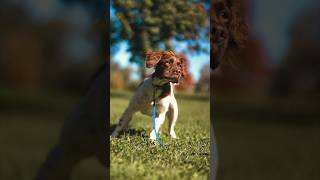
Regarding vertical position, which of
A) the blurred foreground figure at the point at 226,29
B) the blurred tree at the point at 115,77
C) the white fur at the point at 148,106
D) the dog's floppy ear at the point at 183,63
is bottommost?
the white fur at the point at 148,106

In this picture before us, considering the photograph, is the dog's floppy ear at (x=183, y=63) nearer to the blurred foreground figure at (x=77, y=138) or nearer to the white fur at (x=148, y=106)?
the white fur at (x=148, y=106)

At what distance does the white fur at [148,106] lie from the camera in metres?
4.03

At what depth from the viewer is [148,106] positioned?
407 cm

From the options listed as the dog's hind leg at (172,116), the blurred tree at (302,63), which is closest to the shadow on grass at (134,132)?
the dog's hind leg at (172,116)

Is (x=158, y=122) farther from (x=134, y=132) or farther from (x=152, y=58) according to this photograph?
(x=152, y=58)

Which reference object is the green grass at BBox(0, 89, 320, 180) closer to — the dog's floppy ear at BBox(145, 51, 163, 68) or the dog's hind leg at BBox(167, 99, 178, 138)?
the dog's hind leg at BBox(167, 99, 178, 138)

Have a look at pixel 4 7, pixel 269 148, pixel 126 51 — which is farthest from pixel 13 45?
pixel 269 148

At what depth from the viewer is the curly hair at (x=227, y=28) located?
3.93 metres

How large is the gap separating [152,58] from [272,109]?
3.55ft

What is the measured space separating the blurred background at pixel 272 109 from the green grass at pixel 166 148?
15 centimetres

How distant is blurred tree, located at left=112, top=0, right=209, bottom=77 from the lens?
12.8 feet

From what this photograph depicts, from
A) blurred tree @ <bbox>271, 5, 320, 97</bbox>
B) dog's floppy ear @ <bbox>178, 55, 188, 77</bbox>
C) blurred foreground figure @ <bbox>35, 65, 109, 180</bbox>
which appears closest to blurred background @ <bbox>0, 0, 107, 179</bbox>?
blurred foreground figure @ <bbox>35, 65, 109, 180</bbox>

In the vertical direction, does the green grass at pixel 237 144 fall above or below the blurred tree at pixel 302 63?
below

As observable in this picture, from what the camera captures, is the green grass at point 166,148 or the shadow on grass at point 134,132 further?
the shadow on grass at point 134,132
